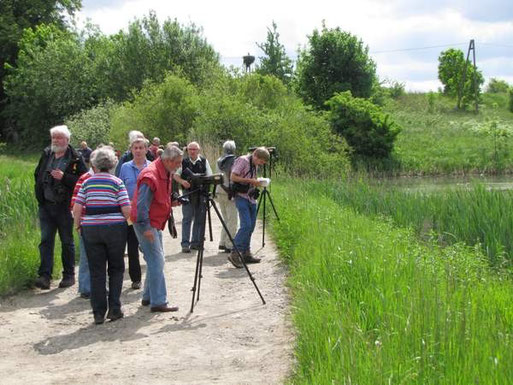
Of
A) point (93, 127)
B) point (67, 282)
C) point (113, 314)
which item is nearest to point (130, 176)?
point (67, 282)

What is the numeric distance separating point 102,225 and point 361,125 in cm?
3622

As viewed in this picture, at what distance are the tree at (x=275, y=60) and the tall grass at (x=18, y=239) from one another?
141 feet

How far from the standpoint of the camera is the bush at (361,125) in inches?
1666

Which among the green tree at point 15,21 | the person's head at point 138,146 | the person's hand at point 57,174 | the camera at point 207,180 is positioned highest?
the green tree at point 15,21

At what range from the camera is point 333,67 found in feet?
167

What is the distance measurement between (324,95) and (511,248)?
41092 mm

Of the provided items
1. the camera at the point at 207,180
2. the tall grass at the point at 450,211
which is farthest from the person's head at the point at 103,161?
the tall grass at the point at 450,211

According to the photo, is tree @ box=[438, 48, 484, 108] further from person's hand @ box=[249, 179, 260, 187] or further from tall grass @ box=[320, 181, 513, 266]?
person's hand @ box=[249, 179, 260, 187]

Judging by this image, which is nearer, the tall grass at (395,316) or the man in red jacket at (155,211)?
the tall grass at (395,316)

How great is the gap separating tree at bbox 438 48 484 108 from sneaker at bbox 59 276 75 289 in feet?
209

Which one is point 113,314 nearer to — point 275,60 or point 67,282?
point 67,282

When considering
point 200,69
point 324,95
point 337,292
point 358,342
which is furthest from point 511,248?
point 324,95

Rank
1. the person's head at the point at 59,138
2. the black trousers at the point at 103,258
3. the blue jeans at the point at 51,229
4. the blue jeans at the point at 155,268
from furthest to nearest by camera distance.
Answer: the blue jeans at the point at 51,229 → the person's head at the point at 59,138 → the blue jeans at the point at 155,268 → the black trousers at the point at 103,258

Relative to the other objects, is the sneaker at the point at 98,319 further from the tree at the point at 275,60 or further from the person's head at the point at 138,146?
the tree at the point at 275,60
